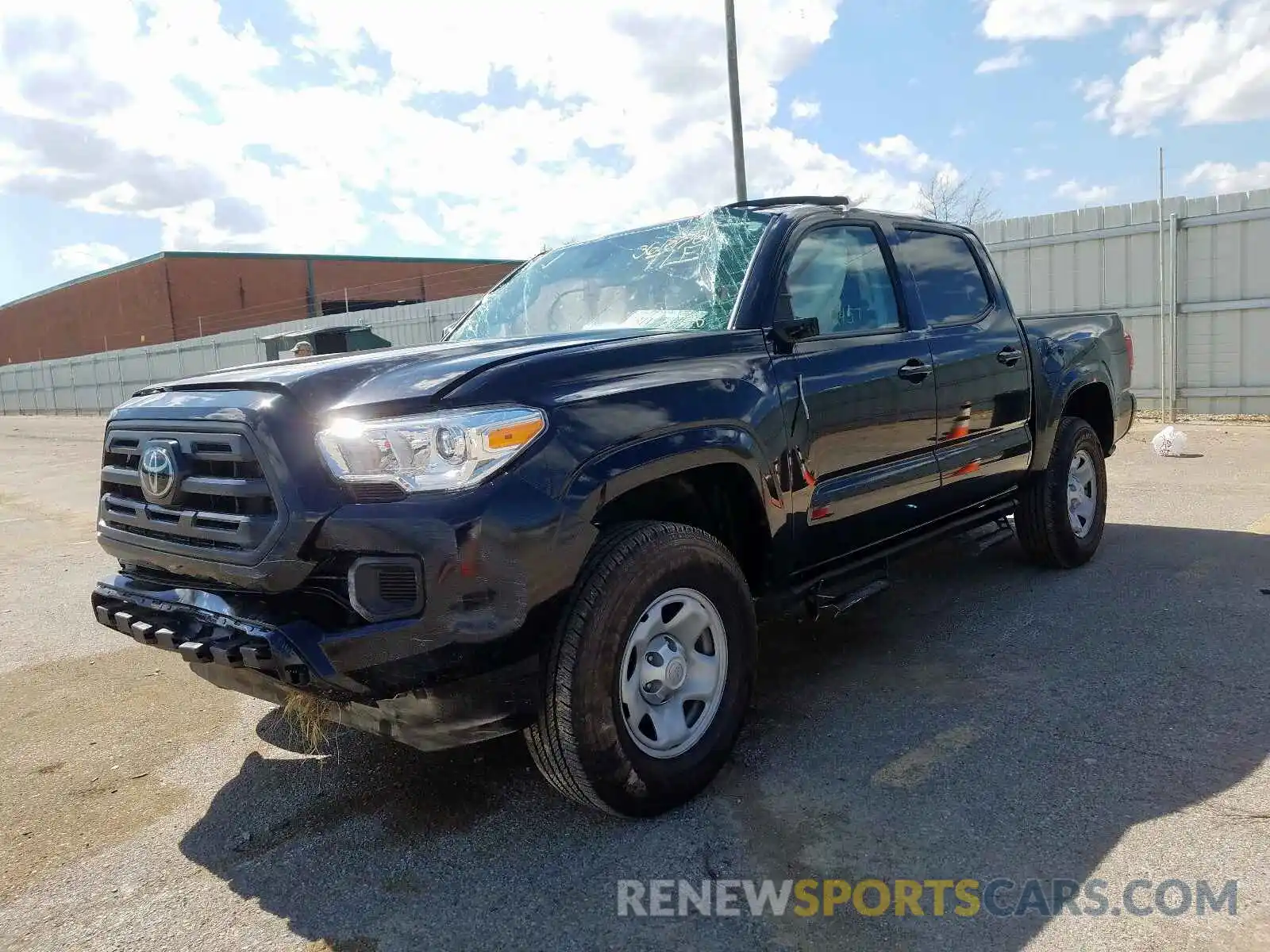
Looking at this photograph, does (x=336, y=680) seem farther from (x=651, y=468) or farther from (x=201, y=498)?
(x=651, y=468)

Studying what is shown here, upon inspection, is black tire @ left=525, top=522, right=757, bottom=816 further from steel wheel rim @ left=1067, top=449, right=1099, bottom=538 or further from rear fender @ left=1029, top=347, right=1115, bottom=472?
steel wheel rim @ left=1067, top=449, right=1099, bottom=538

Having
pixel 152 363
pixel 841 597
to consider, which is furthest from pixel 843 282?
pixel 152 363

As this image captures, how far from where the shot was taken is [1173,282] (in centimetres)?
1186

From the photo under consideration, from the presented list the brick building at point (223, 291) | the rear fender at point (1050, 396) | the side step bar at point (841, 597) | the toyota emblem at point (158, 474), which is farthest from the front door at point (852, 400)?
the brick building at point (223, 291)

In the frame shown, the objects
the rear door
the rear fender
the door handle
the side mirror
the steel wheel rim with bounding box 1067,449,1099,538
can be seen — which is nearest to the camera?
the side mirror

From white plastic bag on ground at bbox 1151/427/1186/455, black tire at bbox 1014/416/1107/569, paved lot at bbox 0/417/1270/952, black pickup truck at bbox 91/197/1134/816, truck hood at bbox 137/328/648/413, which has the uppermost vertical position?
truck hood at bbox 137/328/648/413

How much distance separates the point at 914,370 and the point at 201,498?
108 inches

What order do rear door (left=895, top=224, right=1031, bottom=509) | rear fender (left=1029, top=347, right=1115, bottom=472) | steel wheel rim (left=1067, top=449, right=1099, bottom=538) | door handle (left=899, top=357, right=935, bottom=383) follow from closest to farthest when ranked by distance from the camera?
door handle (left=899, top=357, right=935, bottom=383) → rear door (left=895, top=224, right=1031, bottom=509) → rear fender (left=1029, top=347, right=1115, bottom=472) → steel wheel rim (left=1067, top=449, right=1099, bottom=538)

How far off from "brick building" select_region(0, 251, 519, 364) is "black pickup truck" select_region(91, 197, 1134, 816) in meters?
34.0

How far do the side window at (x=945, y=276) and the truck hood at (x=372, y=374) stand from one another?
1.86 metres

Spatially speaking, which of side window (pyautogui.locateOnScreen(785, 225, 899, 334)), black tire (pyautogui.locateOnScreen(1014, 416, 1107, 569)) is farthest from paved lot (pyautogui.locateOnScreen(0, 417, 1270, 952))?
side window (pyautogui.locateOnScreen(785, 225, 899, 334))

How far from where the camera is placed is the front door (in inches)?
137

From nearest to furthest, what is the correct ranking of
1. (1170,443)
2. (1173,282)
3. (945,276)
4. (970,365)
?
(970,365) → (945,276) → (1170,443) → (1173,282)

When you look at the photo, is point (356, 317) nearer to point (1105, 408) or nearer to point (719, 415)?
point (1105, 408)
